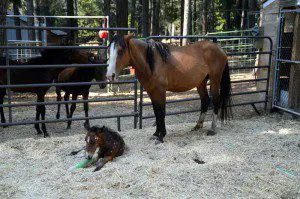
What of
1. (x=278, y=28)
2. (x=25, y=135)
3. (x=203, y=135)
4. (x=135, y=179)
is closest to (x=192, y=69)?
(x=203, y=135)

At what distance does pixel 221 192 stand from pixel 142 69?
2039 millimetres

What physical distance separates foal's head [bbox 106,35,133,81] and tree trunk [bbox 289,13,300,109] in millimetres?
3763

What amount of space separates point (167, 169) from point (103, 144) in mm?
830

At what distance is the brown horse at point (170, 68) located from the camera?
4254mm

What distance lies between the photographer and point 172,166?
3.71 metres

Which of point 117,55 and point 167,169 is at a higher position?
point 117,55

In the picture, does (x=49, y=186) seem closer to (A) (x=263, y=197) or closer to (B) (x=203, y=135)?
(A) (x=263, y=197)

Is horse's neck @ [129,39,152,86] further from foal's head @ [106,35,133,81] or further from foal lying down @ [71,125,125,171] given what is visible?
foal lying down @ [71,125,125,171]

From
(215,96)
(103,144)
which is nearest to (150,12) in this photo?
(215,96)

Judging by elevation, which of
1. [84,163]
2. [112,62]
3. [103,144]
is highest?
[112,62]

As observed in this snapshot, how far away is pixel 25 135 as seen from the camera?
5.59 metres

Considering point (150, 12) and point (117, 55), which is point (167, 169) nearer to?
point (117, 55)

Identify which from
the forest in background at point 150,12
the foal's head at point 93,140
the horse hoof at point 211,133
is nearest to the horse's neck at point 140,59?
the foal's head at point 93,140

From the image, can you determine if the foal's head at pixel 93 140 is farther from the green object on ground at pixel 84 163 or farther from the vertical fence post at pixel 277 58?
the vertical fence post at pixel 277 58
